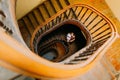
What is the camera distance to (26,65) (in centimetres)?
199

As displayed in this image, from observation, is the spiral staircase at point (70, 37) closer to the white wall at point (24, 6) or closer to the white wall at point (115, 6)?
the white wall at point (24, 6)

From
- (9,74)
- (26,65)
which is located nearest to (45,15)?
(9,74)

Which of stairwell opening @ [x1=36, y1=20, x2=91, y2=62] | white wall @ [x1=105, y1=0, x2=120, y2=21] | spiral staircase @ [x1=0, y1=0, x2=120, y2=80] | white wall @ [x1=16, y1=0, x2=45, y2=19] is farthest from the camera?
white wall @ [x1=105, y1=0, x2=120, y2=21]

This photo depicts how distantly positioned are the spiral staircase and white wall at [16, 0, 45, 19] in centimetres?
22

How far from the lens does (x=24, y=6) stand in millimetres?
6391

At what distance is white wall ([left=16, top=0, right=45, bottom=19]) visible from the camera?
619 cm

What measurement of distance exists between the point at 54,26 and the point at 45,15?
666 mm

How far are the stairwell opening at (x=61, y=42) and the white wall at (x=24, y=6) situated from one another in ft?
3.19

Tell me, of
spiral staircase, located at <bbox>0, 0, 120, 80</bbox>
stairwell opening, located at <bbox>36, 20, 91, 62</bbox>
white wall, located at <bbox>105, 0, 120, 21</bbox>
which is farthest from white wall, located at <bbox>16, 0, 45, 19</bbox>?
white wall, located at <bbox>105, 0, 120, 21</bbox>

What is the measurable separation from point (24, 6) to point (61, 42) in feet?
6.18

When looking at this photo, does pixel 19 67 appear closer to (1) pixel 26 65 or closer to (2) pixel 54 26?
(1) pixel 26 65

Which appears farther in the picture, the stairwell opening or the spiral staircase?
the stairwell opening

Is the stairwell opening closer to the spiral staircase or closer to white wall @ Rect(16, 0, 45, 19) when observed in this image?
the spiral staircase

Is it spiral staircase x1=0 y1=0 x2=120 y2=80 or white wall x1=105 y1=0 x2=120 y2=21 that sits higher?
white wall x1=105 y1=0 x2=120 y2=21
